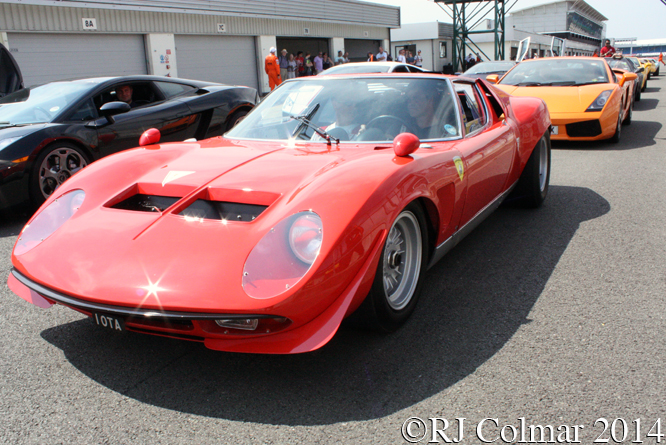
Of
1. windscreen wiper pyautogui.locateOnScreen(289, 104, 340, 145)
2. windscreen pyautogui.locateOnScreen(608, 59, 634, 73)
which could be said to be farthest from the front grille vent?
windscreen pyautogui.locateOnScreen(608, 59, 634, 73)

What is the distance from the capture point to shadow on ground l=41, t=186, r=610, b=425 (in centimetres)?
206

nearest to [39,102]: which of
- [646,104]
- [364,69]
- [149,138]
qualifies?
[149,138]

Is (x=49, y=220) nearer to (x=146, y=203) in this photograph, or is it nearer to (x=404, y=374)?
(x=146, y=203)

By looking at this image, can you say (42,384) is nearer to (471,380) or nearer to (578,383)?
(471,380)

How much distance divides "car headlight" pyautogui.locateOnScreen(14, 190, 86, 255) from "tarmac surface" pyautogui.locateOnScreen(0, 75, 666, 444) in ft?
1.50

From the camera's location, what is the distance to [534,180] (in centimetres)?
454

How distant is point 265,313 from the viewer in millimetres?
1941

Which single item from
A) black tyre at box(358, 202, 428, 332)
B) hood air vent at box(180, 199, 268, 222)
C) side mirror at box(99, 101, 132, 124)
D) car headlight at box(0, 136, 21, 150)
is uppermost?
side mirror at box(99, 101, 132, 124)

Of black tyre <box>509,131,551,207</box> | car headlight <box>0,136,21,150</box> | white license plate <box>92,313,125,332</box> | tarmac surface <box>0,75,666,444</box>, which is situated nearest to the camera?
tarmac surface <box>0,75,666,444</box>

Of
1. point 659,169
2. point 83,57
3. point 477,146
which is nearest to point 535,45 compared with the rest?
point 83,57

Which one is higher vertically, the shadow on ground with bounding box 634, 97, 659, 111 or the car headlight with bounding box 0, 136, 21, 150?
the car headlight with bounding box 0, 136, 21, 150

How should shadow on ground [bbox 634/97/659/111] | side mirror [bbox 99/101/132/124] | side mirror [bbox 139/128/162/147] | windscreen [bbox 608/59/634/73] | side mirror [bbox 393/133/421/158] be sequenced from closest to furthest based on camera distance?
1. side mirror [bbox 393/133/421/158]
2. side mirror [bbox 139/128/162/147]
3. side mirror [bbox 99/101/132/124]
4. shadow on ground [bbox 634/97/659/111]
5. windscreen [bbox 608/59/634/73]

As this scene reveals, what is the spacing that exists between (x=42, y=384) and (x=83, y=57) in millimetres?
15350

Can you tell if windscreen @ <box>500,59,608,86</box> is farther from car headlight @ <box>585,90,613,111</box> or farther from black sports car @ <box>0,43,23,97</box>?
black sports car @ <box>0,43,23,97</box>
